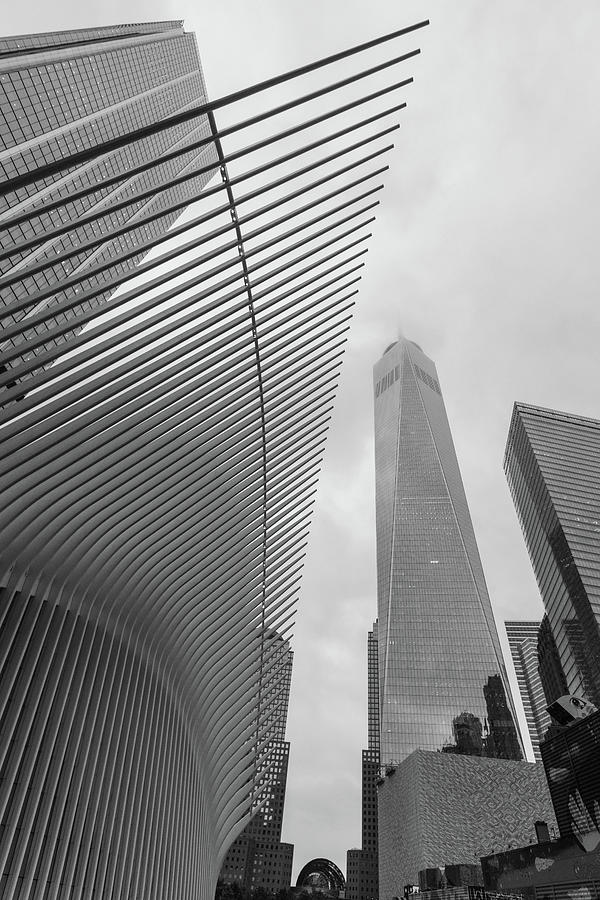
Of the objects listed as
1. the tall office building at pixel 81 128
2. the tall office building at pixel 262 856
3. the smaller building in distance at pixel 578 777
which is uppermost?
the tall office building at pixel 81 128

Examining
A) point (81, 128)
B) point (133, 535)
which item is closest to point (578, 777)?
point (133, 535)

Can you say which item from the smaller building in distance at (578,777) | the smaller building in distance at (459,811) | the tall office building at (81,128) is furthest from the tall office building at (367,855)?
the tall office building at (81,128)

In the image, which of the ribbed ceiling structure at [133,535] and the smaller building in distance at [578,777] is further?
the smaller building in distance at [578,777]

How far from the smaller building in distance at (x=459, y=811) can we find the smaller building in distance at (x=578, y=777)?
43645 millimetres

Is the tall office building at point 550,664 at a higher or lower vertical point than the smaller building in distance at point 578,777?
higher

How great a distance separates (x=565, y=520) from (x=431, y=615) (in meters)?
31.6

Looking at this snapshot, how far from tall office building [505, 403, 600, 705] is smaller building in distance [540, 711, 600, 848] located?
56.9m

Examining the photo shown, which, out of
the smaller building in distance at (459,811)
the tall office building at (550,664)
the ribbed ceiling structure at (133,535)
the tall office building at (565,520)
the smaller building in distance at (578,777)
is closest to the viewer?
the ribbed ceiling structure at (133,535)

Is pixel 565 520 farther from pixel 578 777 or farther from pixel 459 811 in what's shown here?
pixel 578 777

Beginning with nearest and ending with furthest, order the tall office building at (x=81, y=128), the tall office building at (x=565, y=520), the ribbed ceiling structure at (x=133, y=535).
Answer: the ribbed ceiling structure at (x=133, y=535) → the tall office building at (x=81, y=128) → the tall office building at (x=565, y=520)

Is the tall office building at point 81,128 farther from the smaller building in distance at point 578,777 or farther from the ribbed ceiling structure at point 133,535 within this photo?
the smaller building in distance at point 578,777

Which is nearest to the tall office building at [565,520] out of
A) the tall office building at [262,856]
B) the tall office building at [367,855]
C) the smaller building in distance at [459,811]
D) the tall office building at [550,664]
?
the tall office building at [550,664]

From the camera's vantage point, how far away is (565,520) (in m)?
92.0

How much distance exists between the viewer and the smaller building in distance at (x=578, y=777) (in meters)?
27.4
